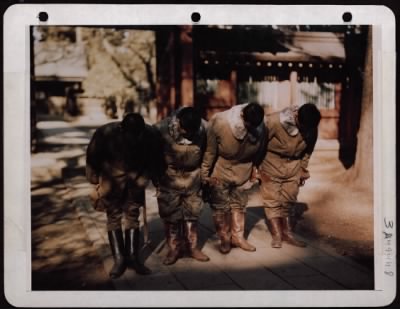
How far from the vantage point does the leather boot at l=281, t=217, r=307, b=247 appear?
515 centimetres

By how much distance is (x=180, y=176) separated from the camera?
15.1 feet

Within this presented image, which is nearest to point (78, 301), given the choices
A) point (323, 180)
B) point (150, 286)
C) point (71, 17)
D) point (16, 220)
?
point (150, 286)

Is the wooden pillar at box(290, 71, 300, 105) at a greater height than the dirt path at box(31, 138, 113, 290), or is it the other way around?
the wooden pillar at box(290, 71, 300, 105)

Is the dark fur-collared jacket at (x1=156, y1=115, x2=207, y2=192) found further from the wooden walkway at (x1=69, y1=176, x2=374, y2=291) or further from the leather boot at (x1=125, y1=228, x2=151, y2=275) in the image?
the wooden walkway at (x1=69, y1=176, x2=374, y2=291)

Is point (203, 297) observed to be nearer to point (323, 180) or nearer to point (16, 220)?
point (16, 220)

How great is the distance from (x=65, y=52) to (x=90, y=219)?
1982 centimetres

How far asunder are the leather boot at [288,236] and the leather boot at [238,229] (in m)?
0.46

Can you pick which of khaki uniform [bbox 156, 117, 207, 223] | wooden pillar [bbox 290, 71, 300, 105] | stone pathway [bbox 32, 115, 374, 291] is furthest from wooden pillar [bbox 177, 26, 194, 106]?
khaki uniform [bbox 156, 117, 207, 223]

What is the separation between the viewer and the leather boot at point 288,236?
515 centimetres

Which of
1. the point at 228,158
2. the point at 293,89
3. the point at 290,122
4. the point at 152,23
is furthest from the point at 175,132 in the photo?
Answer: the point at 293,89

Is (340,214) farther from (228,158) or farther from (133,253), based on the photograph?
(133,253)

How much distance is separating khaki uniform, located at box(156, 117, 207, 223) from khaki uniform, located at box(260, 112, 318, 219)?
2.71 ft

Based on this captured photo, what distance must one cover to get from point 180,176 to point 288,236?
1.54m

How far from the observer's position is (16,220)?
4.33 metres
